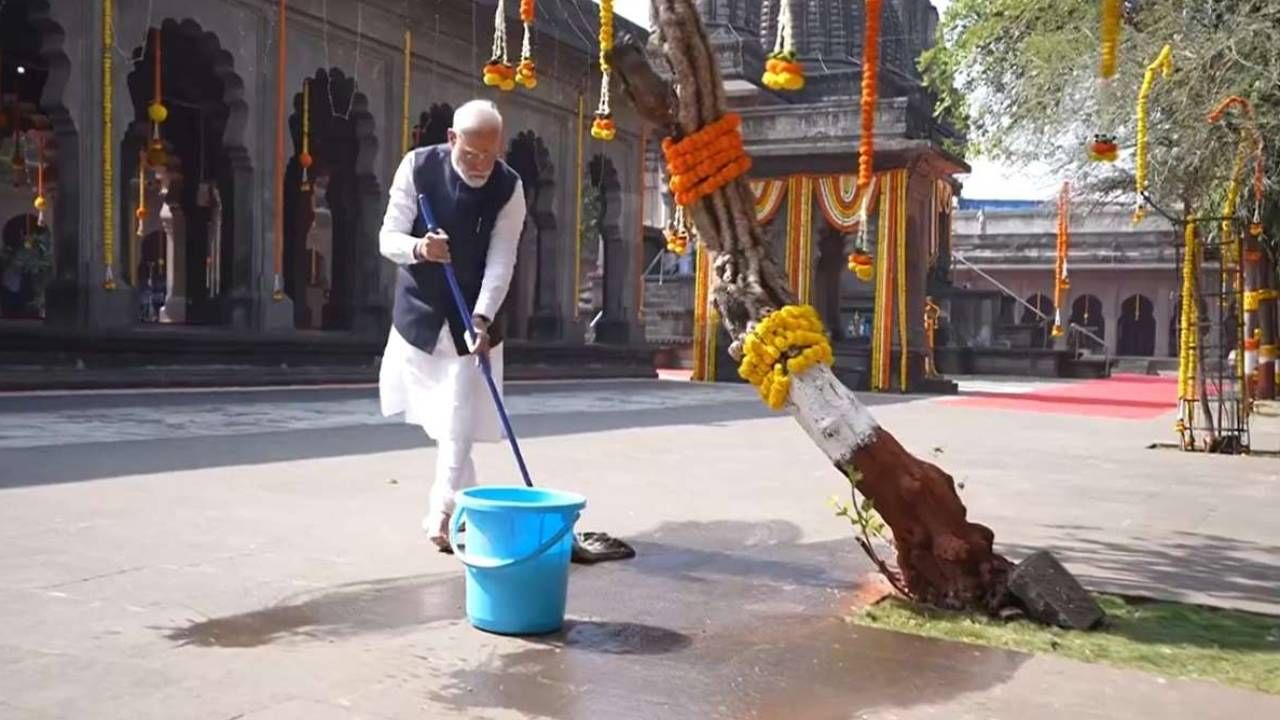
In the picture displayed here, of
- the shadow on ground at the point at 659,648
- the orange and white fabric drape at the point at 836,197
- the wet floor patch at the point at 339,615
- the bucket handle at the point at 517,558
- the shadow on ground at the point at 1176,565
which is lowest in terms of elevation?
the shadow on ground at the point at 1176,565

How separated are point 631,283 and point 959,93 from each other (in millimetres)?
8990

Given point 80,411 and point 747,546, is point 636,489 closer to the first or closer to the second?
point 747,546

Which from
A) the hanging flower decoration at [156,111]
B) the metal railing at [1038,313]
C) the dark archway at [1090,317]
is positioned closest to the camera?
the hanging flower decoration at [156,111]

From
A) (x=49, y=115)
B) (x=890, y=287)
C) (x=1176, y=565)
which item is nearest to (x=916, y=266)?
(x=890, y=287)

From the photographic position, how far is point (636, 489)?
713 cm

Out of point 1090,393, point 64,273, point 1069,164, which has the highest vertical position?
point 1069,164

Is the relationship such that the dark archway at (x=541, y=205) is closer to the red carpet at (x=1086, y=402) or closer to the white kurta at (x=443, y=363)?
the red carpet at (x=1086, y=402)

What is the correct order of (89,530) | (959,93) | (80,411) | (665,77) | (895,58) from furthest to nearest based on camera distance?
1. (895,58)
2. (959,93)
3. (80,411)
4. (89,530)
5. (665,77)

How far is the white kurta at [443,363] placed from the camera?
4812 mm

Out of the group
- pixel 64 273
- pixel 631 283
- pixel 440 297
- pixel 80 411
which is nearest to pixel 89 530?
pixel 440 297

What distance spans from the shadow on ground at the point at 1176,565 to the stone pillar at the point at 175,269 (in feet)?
74.0

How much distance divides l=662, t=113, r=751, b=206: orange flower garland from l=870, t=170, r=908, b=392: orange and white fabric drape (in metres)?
18.9

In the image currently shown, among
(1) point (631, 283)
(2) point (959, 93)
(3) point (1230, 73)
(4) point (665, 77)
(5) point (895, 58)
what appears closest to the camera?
(4) point (665, 77)

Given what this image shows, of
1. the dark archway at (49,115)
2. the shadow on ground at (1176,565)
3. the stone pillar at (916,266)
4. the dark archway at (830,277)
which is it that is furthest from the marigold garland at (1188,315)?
the dark archway at (830,277)
